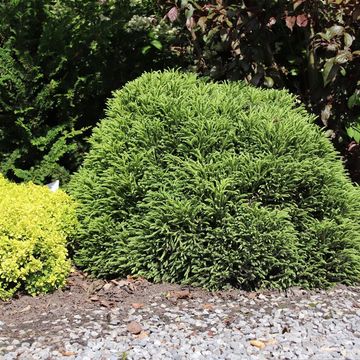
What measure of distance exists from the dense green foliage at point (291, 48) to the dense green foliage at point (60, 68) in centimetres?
68

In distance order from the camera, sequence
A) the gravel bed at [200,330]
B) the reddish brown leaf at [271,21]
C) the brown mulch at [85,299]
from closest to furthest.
→ the gravel bed at [200,330], the brown mulch at [85,299], the reddish brown leaf at [271,21]

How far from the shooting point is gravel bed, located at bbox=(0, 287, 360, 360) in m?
3.09

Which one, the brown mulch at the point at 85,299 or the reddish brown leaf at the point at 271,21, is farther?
the reddish brown leaf at the point at 271,21

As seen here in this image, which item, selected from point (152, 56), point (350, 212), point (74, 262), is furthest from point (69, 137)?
point (350, 212)

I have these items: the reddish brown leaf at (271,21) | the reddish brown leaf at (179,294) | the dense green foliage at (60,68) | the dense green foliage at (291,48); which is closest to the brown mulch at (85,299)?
the reddish brown leaf at (179,294)

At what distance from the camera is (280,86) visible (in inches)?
208

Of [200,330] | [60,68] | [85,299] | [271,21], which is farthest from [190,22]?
[200,330]

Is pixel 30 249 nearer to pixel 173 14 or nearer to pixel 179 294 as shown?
pixel 179 294

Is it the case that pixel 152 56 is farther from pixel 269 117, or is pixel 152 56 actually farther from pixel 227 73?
pixel 269 117

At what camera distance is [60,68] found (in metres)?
5.60

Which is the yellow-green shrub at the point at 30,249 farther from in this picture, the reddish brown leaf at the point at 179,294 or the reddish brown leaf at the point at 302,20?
the reddish brown leaf at the point at 302,20


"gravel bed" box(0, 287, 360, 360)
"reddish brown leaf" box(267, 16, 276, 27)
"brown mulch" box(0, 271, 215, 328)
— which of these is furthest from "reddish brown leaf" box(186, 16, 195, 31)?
"gravel bed" box(0, 287, 360, 360)

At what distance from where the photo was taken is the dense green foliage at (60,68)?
18.0ft

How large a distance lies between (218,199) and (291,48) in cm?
227
